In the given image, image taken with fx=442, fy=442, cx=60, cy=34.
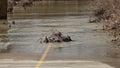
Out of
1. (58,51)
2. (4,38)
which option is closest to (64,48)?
(58,51)

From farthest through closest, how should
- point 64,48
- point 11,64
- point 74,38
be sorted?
point 74,38 < point 64,48 < point 11,64

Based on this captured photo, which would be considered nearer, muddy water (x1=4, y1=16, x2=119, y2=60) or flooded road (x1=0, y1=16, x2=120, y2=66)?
flooded road (x1=0, y1=16, x2=120, y2=66)

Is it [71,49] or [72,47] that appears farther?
[72,47]

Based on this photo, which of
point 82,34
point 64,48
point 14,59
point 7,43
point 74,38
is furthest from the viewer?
point 82,34

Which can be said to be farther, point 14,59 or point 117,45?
point 117,45

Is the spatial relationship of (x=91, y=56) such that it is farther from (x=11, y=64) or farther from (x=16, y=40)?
(x=16, y=40)

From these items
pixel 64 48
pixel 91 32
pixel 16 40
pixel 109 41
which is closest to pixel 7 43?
pixel 16 40

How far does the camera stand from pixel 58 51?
1706 cm

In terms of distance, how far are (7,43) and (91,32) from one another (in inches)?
242

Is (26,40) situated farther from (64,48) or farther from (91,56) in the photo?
(91,56)

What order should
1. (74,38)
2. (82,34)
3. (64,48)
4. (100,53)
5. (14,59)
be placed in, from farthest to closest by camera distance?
(82,34), (74,38), (64,48), (100,53), (14,59)

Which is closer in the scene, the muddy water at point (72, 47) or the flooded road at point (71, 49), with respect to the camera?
the flooded road at point (71, 49)

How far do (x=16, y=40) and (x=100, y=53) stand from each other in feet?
19.5

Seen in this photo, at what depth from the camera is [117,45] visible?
1859 centimetres
